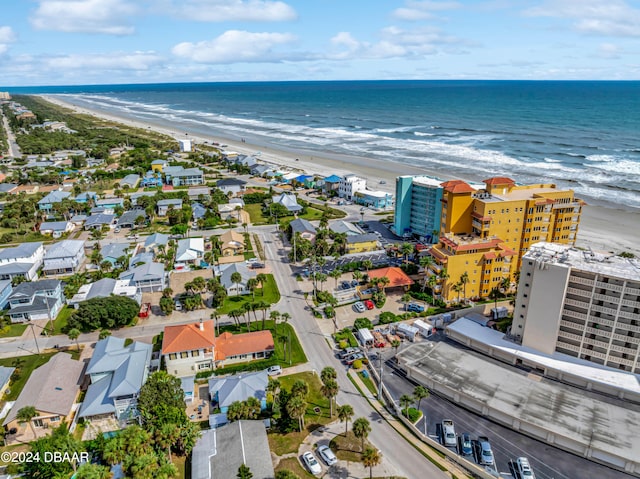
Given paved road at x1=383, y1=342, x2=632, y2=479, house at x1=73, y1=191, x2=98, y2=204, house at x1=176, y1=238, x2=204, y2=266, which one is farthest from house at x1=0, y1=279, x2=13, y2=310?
paved road at x1=383, y1=342, x2=632, y2=479

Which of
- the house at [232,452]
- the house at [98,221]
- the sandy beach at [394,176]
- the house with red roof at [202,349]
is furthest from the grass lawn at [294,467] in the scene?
the house at [98,221]

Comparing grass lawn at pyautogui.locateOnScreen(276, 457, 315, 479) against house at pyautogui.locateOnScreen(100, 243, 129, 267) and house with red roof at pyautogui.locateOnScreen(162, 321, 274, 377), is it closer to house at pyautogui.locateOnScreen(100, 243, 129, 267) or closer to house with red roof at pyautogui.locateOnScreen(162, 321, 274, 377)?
house with red roof at pyautogui.locateOnScreen(162, 321, 274, 377)

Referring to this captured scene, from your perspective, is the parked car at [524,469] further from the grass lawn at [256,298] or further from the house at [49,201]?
the house at [49,201]

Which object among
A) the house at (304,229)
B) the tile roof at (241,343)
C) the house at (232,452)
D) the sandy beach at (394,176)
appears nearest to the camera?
the house at (232,452)

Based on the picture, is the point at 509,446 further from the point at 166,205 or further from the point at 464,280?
the point at 166,205

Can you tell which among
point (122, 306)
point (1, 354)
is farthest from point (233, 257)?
point (1, 354)

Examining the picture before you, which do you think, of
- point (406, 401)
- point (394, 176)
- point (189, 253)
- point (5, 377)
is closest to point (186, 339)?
point (5, 377)
